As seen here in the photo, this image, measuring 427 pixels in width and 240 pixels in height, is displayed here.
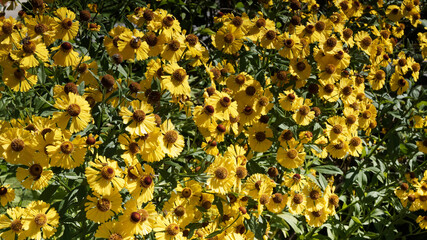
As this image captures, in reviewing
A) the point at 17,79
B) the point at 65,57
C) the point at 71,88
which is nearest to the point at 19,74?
the point at 17,79

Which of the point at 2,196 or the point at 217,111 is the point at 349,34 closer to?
the point at 217,111

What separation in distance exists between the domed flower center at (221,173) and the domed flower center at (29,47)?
0.93 metres

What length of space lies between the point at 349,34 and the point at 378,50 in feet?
1.08

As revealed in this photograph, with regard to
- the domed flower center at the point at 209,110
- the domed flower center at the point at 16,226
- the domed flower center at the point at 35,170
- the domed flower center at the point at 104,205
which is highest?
the domed flower center at the point at 209,110

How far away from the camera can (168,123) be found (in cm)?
163

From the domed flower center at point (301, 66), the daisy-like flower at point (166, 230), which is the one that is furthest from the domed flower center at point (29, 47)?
the domed flower center at point (301, 66)

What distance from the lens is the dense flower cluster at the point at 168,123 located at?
1.51 m

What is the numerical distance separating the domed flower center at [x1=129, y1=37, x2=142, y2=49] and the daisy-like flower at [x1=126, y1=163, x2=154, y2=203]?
0.56m

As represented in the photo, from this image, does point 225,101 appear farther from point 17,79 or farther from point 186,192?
point 17,79

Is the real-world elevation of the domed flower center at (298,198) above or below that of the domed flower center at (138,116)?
below

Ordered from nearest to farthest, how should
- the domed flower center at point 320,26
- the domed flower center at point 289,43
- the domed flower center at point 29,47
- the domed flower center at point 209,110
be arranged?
1. the domed flower center at point 29,47
2. the domed flower center at point 209,110
3. the domed flower center at point 289,43
4. the domed flower center at point 320,26

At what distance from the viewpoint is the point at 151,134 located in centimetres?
153

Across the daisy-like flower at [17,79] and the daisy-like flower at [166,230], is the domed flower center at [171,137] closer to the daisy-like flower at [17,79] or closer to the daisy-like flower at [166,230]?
the daisy-like flower at [166,230]

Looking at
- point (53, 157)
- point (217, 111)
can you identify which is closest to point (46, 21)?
point (53, 157)
